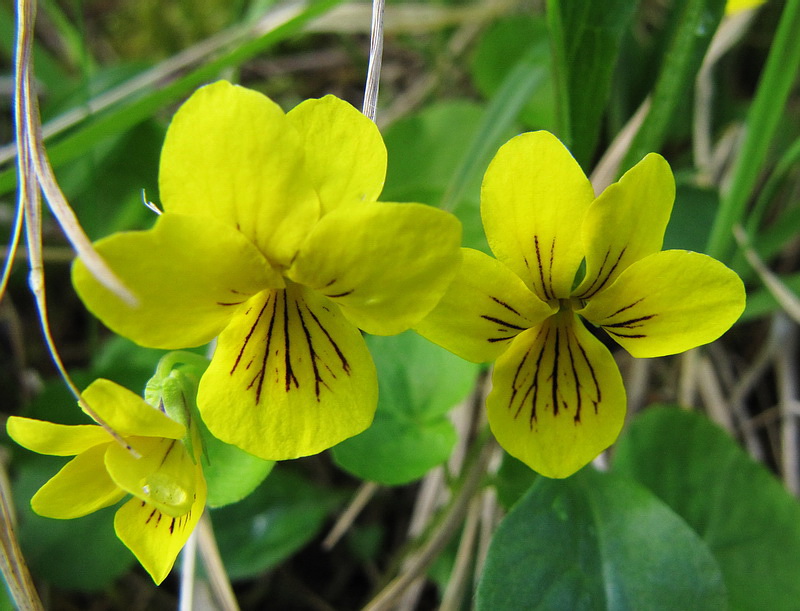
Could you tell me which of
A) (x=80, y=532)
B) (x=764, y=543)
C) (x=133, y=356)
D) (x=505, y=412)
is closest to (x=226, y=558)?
(x=80, y=532)

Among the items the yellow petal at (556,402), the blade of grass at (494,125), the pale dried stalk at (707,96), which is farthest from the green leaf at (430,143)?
the yellow petal at (556,402)

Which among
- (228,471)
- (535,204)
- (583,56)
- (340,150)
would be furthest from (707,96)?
(228,471)

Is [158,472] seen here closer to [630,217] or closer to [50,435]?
[50,435]

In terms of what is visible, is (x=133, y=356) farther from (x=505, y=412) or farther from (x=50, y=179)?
(x=505, y=412)

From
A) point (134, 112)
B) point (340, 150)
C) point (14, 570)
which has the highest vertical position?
point (340, 150)

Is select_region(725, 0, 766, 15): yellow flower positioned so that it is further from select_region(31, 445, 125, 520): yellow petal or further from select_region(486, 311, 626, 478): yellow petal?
select_region(31, 445, 125, 520): yellow petal
